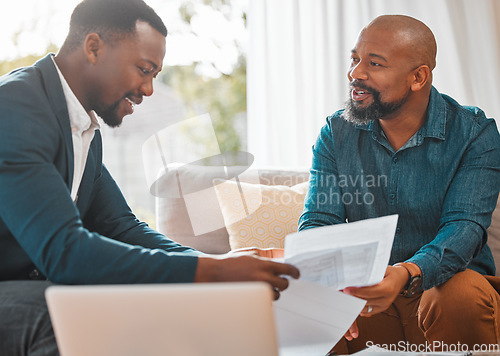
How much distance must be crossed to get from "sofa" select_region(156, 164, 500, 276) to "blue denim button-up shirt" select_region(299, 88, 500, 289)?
28cm

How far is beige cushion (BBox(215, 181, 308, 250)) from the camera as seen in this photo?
203 centimetres

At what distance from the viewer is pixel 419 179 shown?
170 centimetres

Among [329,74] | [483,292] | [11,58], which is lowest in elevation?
[483,292]

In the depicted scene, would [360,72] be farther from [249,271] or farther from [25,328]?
[25,328]

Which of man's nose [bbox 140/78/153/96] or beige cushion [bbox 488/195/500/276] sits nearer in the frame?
man's nose [bbox 140/78/153/96]

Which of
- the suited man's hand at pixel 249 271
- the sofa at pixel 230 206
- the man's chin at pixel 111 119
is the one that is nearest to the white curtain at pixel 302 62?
the sofa at pixel 230 206

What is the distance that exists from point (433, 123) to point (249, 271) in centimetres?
97

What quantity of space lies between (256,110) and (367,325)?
1.55m

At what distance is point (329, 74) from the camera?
280 centimetres

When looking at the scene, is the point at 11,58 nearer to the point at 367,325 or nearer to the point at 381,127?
the point at 381,127

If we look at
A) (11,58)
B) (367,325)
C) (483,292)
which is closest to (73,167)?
(367,325)

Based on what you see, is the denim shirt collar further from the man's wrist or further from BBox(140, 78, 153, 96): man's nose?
BBox(140, 78, 153, 96): man's nose

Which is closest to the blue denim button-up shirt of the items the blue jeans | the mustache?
the mustache

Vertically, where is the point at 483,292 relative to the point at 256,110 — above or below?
below
